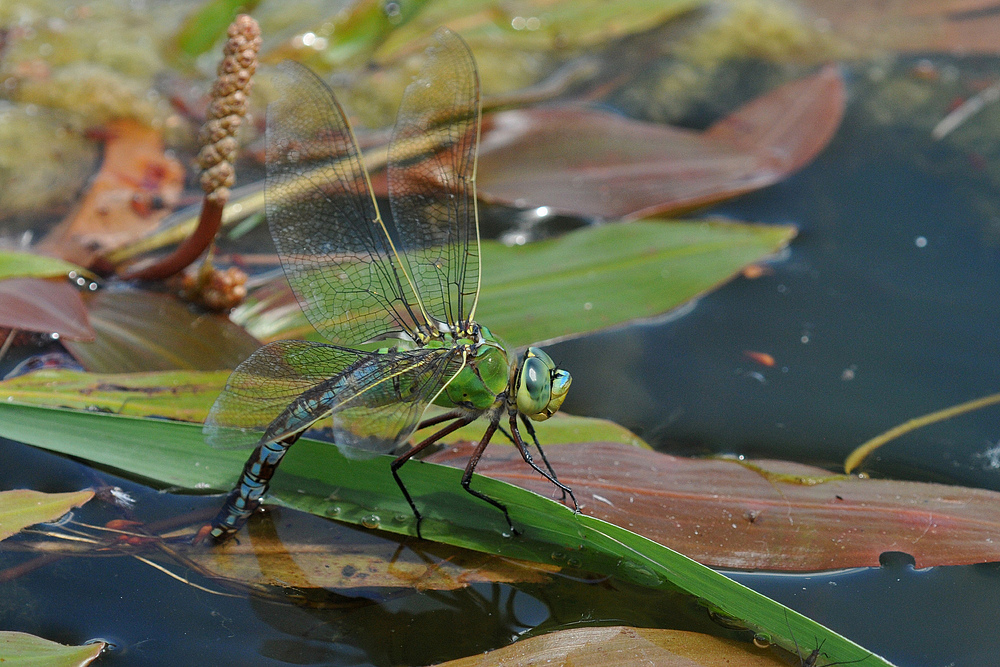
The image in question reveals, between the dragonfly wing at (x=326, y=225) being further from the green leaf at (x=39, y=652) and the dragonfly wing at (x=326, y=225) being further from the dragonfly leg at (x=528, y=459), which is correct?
the green leaf at (x=39, y=652)

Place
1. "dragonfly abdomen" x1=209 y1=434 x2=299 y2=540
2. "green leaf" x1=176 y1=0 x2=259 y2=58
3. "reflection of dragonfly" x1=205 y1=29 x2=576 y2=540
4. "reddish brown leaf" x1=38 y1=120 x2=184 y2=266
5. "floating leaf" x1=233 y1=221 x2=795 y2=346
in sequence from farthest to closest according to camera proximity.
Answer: "green leaf" x1=176 y1=0 x2=259 y2=58, "reddish brown leaf" x1=38 y1=120 x2=184 y2=266, "floating leaf" x1=233 y1=221 x2=795 y2=346, "reflection of dragonfly" x1=205 y1=29 x2=576 y2=540, "dragonfly abdomen" x1=209 y1=434 x2=299 y2=540

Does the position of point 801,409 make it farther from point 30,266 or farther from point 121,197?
point 121,197

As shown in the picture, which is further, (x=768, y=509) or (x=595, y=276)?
(x=595, y=276)

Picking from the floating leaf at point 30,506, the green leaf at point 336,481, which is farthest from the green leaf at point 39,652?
the green leaf at point 336,481

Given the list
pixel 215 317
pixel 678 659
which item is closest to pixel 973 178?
pixel 678 659

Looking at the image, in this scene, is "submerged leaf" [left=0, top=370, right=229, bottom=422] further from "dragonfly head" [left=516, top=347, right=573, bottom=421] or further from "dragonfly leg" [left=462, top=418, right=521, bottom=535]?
"dragonfly head" [left=516, top=347, right=573, bottom=421]

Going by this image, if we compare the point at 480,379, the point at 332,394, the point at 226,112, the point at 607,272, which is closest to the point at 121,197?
the point at 226,112

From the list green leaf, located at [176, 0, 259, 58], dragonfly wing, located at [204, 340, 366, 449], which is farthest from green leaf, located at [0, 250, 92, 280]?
green leaf, located at [176, 0, 259, 58]
